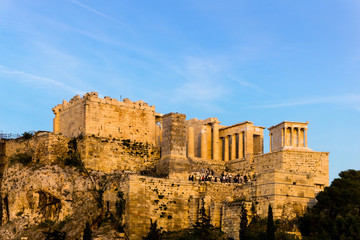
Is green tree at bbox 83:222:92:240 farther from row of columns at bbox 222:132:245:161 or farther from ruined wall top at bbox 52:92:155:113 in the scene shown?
row of columns at bbox 222:132:245:161

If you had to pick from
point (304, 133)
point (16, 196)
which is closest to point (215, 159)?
point (304, 133)

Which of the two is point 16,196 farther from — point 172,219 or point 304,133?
point 304,133

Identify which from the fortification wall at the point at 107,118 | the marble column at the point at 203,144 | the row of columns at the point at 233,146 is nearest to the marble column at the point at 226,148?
the row of columns at the point at 233,146

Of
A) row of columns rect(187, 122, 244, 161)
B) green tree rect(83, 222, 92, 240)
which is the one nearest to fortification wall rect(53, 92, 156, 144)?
row of columns rect(187, 122, 244, 161)

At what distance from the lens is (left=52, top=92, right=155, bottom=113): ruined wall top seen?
215 feet

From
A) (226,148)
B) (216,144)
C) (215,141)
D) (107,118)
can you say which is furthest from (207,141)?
(107,118)

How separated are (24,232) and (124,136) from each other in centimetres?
1223

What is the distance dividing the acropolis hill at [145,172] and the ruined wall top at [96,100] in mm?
87

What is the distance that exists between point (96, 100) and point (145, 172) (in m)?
7.48

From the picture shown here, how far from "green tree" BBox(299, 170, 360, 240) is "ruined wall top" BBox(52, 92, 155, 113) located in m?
19.2

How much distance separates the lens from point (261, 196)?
56562 millimetres

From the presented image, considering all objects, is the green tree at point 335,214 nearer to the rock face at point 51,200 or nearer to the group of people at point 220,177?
the group of people at point 220,177

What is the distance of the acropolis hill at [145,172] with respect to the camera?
57062mm

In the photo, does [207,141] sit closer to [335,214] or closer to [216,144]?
[216,144]
